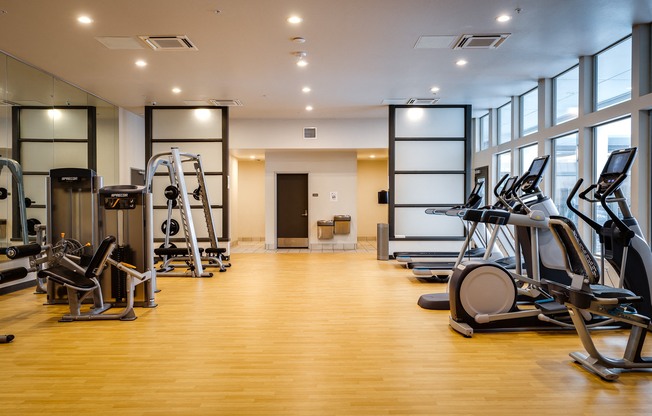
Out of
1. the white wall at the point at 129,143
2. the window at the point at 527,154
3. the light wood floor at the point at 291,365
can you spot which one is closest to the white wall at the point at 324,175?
the white wall at the point at 129,143

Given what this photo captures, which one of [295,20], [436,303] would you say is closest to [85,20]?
[295,20]

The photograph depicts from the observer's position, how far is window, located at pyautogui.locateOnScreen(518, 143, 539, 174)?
27.3ft

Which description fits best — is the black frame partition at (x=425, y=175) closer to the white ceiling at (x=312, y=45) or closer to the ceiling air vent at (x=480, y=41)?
the white ceiling at (x=312, y=45)

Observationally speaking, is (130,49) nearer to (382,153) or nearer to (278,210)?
(278,210)

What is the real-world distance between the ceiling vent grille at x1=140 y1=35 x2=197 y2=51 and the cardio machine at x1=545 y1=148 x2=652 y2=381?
4.93 metres

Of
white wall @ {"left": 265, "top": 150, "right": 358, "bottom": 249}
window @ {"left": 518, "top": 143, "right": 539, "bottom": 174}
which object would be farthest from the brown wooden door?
window @ {"left": 518, "top": 143, "right": 539, "bottom": 174}

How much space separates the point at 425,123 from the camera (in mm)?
9289

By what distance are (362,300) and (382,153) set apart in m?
6.86

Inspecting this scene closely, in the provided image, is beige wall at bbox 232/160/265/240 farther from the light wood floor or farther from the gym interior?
the light wood floor

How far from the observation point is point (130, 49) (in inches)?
233

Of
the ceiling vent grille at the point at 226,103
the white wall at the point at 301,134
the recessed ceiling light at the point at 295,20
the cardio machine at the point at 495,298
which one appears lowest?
the cardio machine at the point at 495,298

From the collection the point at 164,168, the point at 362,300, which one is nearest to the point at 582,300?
the point at 362,300

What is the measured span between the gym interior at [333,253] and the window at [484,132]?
88 centimetres

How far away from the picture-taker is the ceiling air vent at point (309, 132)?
34.7 feet
